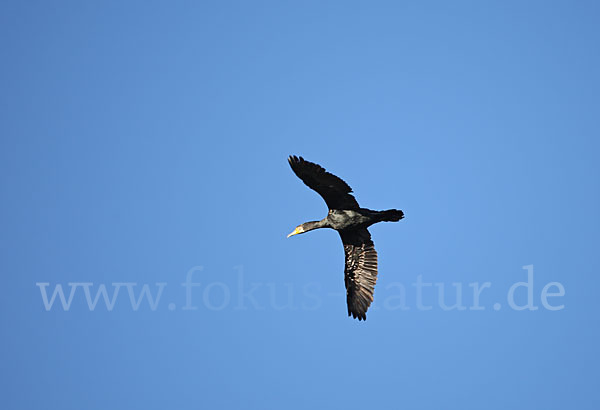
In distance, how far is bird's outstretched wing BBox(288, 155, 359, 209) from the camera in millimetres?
17188

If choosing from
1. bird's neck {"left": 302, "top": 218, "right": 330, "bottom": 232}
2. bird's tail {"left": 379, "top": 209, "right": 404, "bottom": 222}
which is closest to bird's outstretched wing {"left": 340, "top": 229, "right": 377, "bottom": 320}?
bird's neck {"left": 302, "top": 218, "right": 330, "bottom": 232}

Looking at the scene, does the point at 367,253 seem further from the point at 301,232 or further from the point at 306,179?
the point at 306,179

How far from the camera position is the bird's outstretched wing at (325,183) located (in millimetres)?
17188

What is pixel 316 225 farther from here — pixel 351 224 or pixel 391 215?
pixel 391 215

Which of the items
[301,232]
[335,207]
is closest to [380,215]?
[335,207]

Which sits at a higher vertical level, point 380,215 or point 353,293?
point 380,215

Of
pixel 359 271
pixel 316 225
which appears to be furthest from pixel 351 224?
pixel 359 271

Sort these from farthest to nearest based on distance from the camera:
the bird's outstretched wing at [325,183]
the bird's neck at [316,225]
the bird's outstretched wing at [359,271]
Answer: the bird's outstretched wing at [359,271]
the bird's neck at [316,225]
the bird's outstretched wing at [325,183]

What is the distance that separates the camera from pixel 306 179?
17688mm

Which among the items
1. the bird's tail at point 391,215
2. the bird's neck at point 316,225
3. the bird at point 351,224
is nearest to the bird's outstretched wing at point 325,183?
the bird at point 351,224

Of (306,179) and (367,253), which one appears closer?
(306,179)

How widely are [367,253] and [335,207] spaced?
1.99 m

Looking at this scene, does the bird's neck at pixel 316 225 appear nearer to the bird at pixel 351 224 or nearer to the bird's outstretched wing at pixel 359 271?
the bird at pixel 351 224

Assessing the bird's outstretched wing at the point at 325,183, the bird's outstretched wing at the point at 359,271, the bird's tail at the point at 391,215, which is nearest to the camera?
the bird's outstretched wing at the point at 325,183
